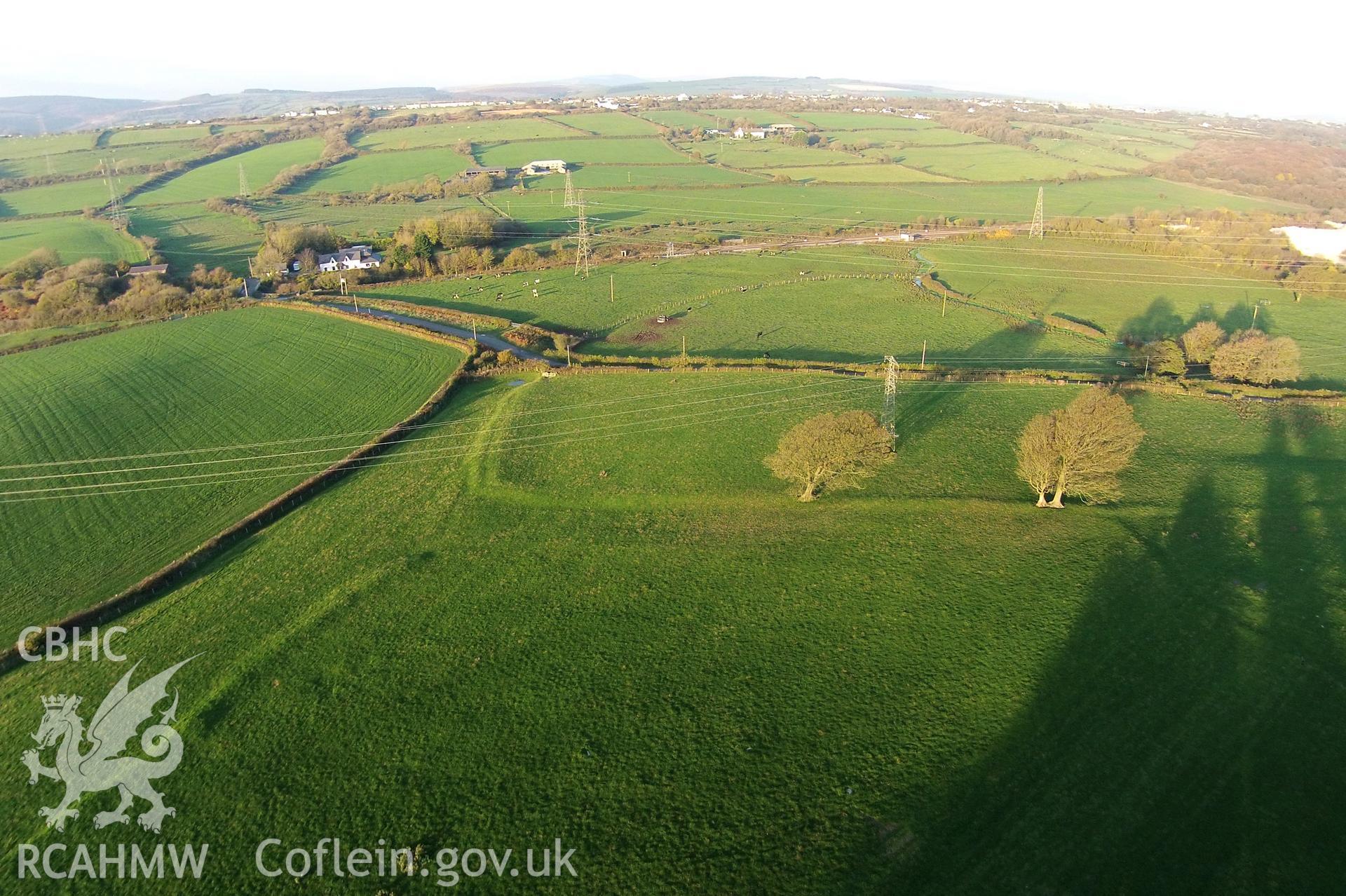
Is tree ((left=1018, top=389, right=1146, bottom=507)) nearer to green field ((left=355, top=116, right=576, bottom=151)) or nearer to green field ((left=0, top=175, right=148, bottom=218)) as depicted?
green field ((left=0, top=175, right=148, bottom=218))

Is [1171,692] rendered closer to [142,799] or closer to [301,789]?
[301,789]

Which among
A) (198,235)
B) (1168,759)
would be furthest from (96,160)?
(1168,759)

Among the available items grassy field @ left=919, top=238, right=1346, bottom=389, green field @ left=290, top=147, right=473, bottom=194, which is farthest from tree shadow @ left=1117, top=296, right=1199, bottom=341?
green field @ left=290, top=147, right=473, bottom=194

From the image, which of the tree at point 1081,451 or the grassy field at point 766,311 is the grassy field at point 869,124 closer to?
the grassy field at point 766,311

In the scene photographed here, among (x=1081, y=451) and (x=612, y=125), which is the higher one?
(x=612, y=125)

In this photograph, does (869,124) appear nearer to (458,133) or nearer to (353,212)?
(458,133)

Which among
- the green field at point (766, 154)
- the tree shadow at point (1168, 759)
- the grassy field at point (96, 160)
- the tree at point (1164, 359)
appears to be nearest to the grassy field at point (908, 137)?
the green field at point (766, 154)
